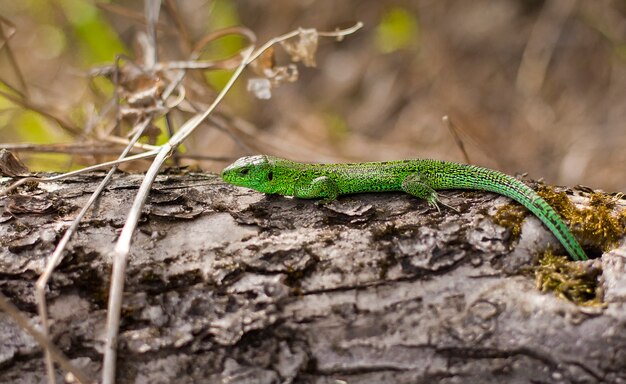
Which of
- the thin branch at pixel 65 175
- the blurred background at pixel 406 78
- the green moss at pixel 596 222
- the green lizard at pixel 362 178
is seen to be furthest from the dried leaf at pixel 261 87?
the green moss at pixel 596 222

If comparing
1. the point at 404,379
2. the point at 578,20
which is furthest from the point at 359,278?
the point at 578,20

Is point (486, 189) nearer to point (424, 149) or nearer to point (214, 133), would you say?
point (424, 149)

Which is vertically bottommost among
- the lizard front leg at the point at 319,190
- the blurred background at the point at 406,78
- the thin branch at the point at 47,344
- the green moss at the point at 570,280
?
the thin branch at the point at 47,344

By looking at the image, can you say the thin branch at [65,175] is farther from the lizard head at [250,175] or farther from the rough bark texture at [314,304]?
the lizard head at [250,175]

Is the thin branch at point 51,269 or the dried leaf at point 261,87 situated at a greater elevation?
the dried leaf at point 261,87

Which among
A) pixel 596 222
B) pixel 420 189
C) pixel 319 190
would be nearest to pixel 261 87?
pixel 319 190

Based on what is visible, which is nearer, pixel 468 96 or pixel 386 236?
pixel 386 236
